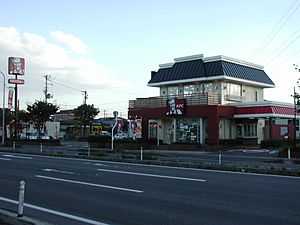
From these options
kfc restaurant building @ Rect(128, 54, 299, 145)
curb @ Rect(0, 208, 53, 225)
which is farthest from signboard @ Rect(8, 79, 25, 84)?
curb @ Rect(0, 208, 53, 225)

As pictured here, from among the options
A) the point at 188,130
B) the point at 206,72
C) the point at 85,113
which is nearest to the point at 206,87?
the point at 206,72

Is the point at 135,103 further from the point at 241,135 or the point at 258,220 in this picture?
the point at 258,220

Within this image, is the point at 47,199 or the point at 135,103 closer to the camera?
the point at 47,199

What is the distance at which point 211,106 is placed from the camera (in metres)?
38.5

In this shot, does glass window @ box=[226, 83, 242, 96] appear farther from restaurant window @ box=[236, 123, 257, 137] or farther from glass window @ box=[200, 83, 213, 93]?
restaurant window @ box=[236, 123, 257, 137]

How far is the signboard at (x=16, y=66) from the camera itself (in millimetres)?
47188

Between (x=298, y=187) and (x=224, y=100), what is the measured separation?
28.5m

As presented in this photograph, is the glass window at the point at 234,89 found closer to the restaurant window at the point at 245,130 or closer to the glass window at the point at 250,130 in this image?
the restaurant window at the point at 245,130

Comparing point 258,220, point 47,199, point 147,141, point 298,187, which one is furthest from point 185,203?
point 147,141

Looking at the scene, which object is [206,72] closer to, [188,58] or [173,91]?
[188,58]

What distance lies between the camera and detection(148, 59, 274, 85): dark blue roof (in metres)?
41.2

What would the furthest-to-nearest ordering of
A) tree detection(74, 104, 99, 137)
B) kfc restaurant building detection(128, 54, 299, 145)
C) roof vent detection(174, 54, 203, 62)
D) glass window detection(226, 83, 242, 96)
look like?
tree detection(74, 104, 99, 137) < roof vent detection(174, 54, 203, 62) < glass window detection(226, 83, 242, 96) < kfc restaurant building detection(128, 54, 299, 145)

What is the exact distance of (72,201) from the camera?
10.2 m

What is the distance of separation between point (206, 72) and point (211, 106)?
5003 millimetres
